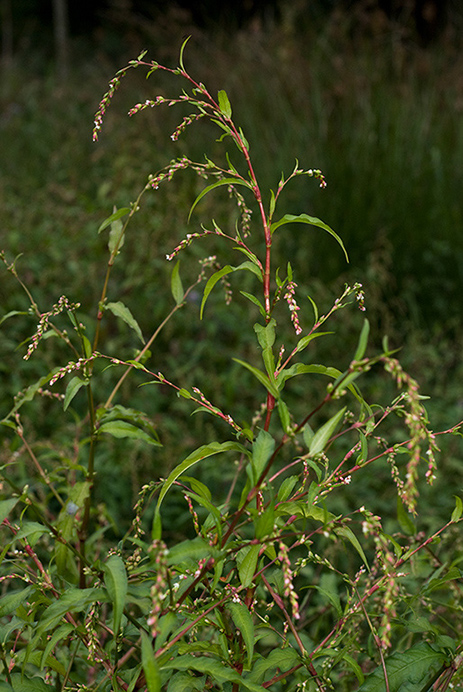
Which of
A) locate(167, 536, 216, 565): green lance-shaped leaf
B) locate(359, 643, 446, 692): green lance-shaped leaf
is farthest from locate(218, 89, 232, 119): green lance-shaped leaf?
locate(359, 643, 446, 692): green lance-shaped leaf

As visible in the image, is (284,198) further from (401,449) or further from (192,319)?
(401,449)

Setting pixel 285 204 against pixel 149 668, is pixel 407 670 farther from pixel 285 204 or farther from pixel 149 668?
pixel 285 204

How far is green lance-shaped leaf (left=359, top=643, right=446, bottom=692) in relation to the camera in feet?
3.04

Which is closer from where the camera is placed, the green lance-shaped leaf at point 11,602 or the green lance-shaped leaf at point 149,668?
the green lance-shaped leaf at point 149,668

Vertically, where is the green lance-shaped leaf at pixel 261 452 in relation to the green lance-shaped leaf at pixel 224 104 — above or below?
below

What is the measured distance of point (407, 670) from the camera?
93 cm

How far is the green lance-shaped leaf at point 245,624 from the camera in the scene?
31.5 inches

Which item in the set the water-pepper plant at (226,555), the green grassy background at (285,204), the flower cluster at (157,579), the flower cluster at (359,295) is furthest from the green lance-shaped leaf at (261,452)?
the green grassy background at (285,204)

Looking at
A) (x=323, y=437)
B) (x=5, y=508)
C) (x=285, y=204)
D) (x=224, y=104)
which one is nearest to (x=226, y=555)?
(x=323, y=437)

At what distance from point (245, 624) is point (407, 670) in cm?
26

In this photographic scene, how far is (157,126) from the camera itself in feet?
18.2

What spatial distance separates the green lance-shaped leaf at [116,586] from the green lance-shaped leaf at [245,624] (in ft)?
0.45

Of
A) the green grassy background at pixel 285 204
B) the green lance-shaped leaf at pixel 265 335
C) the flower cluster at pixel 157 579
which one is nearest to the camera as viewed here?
the flower cluster at pixel 157 579

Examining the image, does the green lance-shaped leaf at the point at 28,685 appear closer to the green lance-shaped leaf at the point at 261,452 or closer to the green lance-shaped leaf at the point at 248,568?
the green lance-shaped leaf at the point at 248,568
